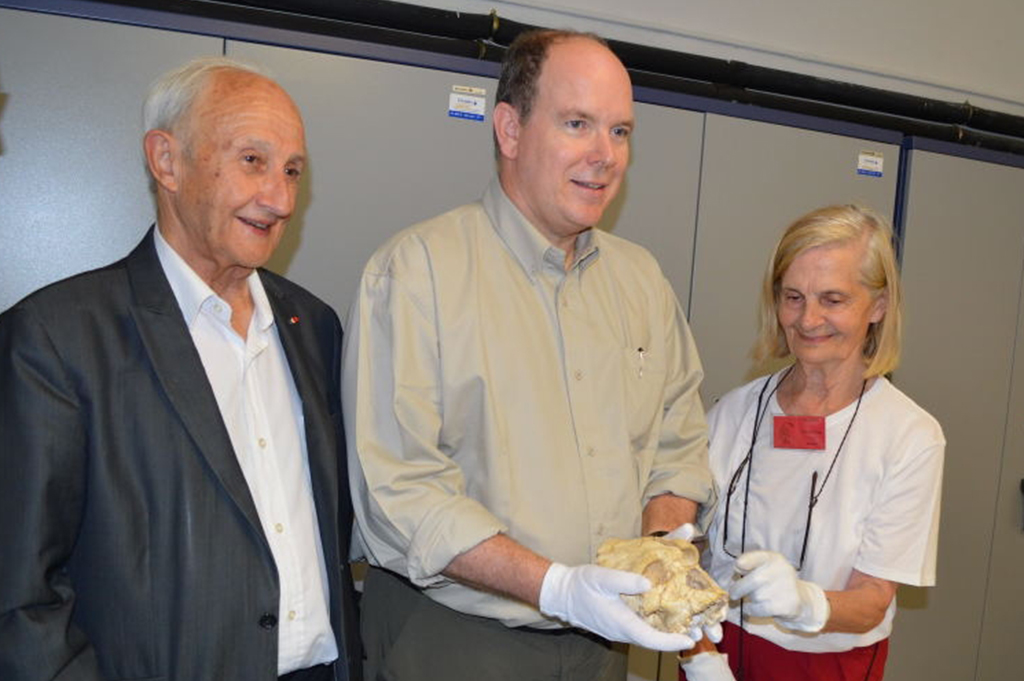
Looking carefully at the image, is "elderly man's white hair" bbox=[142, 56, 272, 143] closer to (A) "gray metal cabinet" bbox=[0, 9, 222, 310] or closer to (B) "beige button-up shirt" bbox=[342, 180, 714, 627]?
(B) "beige button-up shirt" bbox=[342, 180, 714, 627]

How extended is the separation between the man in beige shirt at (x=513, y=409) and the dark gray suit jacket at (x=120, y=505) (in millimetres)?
229

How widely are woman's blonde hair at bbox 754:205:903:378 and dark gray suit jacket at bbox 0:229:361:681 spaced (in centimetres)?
120

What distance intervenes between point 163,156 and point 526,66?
2.06ft

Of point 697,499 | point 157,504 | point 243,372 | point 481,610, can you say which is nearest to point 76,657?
point 157,504

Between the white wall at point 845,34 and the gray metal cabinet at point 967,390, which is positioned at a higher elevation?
the white wall at point 845,34

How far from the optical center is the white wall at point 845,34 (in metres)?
2.96

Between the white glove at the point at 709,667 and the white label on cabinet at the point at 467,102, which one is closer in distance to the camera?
the white glove at the point at 709,667

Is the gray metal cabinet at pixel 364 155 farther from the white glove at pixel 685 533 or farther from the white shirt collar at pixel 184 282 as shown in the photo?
the white glove at pixel 685 533

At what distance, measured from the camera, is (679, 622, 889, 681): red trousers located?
1.63 meters

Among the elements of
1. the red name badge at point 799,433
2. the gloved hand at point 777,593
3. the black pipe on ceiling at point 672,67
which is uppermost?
the black pipe on ceiling at point 672,67

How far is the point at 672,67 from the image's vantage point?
2590 millimetres

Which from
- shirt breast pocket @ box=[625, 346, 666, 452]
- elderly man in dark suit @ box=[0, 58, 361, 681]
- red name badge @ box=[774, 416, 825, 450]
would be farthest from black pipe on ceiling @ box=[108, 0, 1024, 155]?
red name badge @ box=[774, 416, 825, 450]

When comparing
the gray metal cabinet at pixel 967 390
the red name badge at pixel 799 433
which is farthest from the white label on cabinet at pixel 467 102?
the gray metal cabinet at pixel 967 390

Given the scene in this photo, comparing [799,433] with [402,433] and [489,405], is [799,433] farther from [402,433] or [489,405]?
[402,433]
